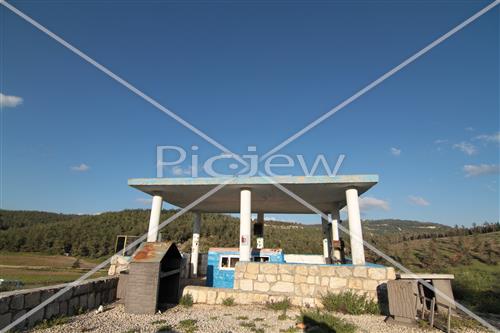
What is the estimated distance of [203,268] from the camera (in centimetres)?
1628

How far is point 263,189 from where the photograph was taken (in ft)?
35.8

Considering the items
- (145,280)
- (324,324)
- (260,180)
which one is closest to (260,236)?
Result: (260,180)

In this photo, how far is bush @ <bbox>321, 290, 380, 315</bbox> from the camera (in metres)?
7.02

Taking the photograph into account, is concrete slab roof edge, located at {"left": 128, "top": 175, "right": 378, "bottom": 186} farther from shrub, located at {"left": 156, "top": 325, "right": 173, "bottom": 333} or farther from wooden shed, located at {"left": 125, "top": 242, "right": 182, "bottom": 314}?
shrub, located at {"left": 156, "top": 325, "right": 173, "bottom": 333}

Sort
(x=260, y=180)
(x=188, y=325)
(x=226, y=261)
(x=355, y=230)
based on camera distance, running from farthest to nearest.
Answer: (x=226, y=261) < (x=260, y=180) < (x=355, y=230) < (x=188, y=325)

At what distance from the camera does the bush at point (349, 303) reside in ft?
23.0

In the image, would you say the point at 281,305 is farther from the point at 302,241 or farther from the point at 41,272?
the point at 41,272

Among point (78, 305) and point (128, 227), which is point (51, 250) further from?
point (78, 305)

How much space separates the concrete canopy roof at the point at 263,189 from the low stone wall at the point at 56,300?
399cm

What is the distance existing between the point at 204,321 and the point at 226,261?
6.40 meters

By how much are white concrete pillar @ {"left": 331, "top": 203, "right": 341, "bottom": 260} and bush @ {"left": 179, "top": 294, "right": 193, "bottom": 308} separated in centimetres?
710

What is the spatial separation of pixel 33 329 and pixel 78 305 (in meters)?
1.41

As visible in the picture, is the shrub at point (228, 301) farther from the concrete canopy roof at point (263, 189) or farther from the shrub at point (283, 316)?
the concrete canopy roof at point (263, 189)

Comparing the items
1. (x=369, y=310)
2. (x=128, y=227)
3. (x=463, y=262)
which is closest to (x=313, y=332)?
(x=369, y=310)
